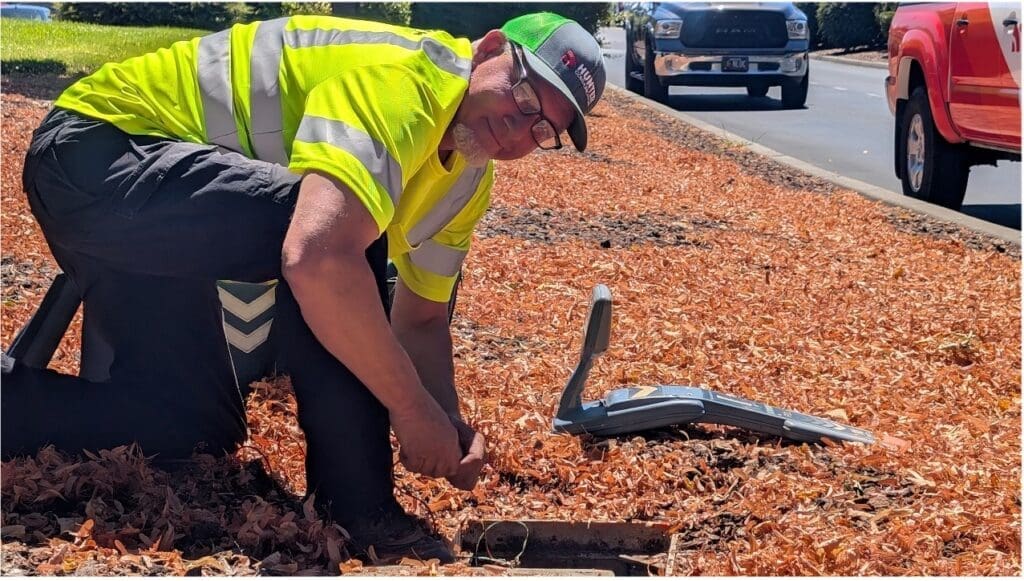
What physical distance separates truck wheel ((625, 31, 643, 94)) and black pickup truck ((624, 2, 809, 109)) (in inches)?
61.0

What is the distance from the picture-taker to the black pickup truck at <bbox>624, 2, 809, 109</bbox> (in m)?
15.9

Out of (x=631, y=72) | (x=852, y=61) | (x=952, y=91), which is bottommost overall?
(x=852, y=61)

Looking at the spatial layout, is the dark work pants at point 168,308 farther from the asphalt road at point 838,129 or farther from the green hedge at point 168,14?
the green hedge at point 168,14

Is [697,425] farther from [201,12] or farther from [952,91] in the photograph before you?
[201,12]

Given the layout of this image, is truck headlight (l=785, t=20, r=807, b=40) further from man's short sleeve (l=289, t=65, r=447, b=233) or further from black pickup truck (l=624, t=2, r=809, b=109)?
man's short sleeve (l=289, t=65, r=447, b=233)

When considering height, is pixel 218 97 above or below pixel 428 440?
above

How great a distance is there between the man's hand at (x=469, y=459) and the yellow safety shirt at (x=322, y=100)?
0.47 meters

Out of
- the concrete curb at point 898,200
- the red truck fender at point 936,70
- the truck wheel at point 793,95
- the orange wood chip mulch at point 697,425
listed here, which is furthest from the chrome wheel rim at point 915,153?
the truck wheel at point 793,95

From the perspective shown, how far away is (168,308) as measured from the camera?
3012 mm

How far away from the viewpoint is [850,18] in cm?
3172

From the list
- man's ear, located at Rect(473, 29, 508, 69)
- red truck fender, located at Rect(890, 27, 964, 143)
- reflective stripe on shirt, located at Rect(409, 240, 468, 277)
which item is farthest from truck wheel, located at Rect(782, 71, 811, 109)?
man's ear, located at Rect(473, 29, 508, 69)

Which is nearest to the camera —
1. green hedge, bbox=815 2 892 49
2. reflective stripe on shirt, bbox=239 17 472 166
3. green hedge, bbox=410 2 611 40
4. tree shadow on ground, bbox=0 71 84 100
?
reflective stripe on shirt, bbox=239 17 472 166

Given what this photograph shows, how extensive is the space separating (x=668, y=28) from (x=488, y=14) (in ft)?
13.5

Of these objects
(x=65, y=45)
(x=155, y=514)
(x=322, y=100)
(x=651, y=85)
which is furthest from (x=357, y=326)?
(x=65, y=45)
